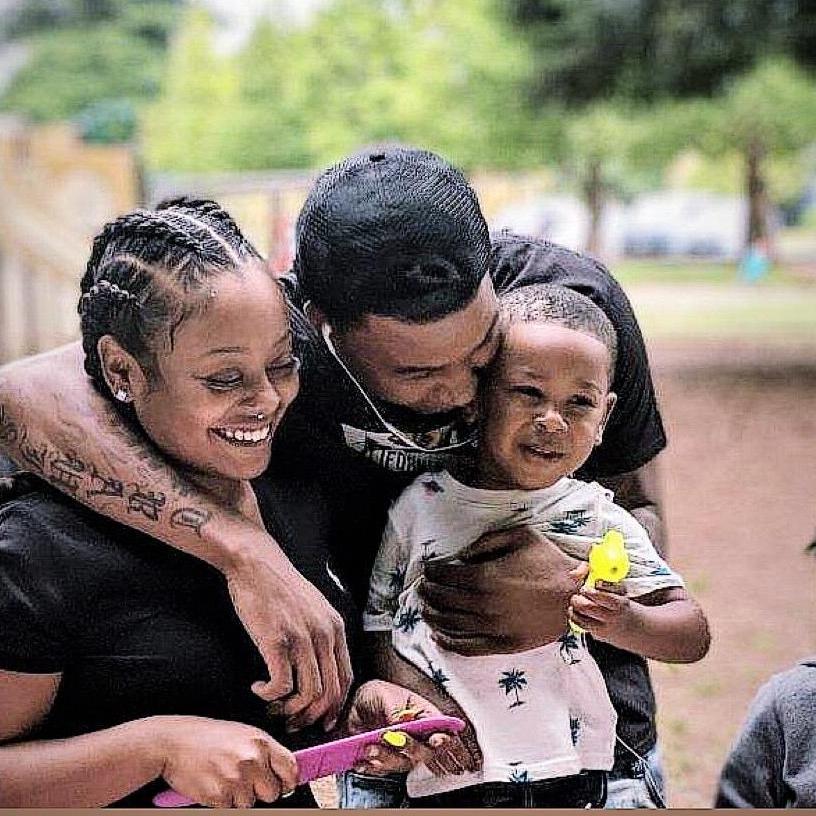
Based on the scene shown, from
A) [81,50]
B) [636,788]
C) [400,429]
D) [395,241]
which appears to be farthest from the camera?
[81,50]

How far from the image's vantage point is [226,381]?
3.59 feet

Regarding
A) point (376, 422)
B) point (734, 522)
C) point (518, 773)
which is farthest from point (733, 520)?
point (376, 422)

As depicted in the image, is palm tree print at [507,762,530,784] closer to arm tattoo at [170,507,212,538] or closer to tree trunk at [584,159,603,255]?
arm tattoo at [170,507,212,538]

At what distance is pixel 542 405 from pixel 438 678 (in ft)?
0.96

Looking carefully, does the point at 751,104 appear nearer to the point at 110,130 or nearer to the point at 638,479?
the point at 638,479

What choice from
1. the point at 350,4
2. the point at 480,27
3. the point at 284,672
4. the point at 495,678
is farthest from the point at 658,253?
the point at 284,672

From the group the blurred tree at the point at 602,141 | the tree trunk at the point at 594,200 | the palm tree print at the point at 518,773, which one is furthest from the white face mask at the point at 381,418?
the blurred tree at the point at 602,141

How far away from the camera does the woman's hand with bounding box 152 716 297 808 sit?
43.6 inches

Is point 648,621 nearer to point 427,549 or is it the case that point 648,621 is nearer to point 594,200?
point 427,549

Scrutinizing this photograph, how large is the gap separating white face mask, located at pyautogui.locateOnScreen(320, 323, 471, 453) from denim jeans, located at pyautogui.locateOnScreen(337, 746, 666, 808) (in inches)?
13.4

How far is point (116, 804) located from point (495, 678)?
1.25ft

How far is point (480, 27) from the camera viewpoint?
61.4 inches

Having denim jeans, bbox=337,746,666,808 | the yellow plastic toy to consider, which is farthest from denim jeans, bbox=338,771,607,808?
the yellow plastic toy

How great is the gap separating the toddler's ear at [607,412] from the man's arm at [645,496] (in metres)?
0.05
